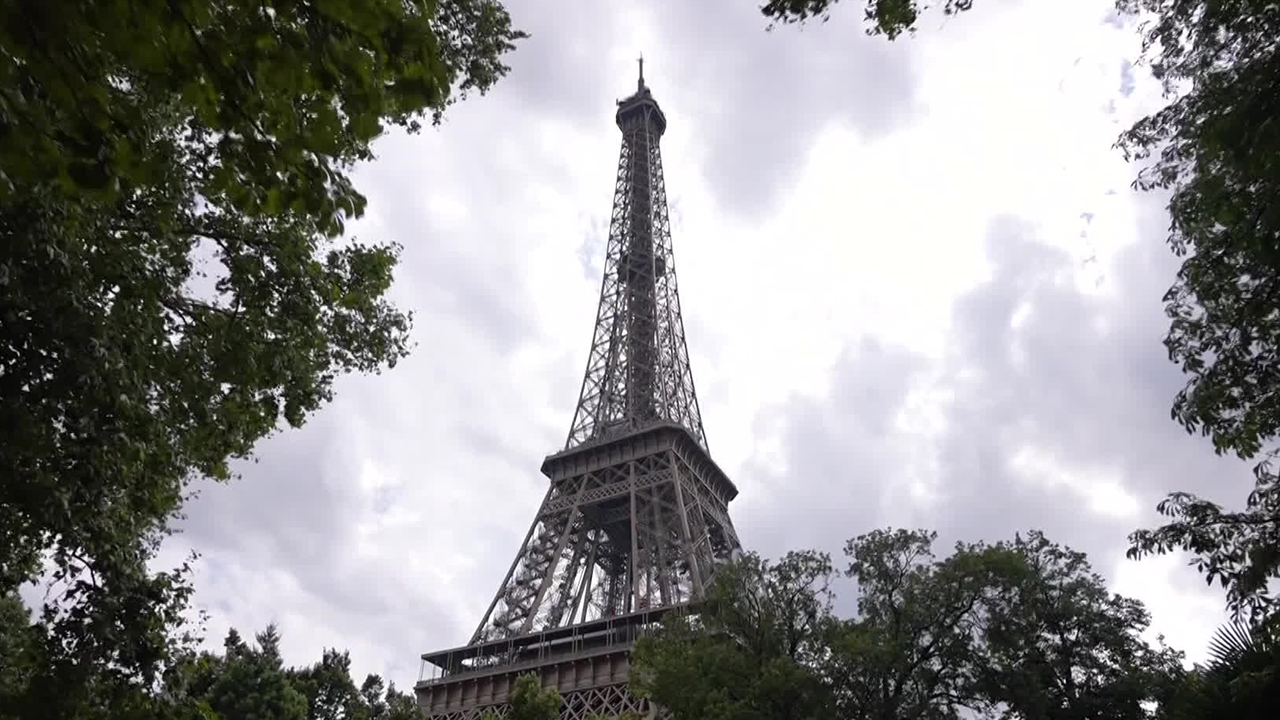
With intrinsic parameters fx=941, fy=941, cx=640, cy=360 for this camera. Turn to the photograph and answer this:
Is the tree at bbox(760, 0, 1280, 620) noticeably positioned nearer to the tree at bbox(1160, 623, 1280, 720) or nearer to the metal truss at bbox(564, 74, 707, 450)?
the tree at bbox(1160, 623, 1280, 720)

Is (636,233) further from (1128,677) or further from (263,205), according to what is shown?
(263,205)

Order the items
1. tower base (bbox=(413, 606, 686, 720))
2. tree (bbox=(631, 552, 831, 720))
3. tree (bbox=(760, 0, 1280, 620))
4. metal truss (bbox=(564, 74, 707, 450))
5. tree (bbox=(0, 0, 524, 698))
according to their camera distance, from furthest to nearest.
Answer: metal truss (bbox=(564, 74, 707, 450)) → tower base (bbox=(413, 606, 686, 720)) → tree (bbox=(631, 552, 831, 720)) → tree (bbox=(760, 0, 1280, 620)) → tree (bbox=(0, 0, 524, 698))

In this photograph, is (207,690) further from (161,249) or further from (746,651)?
(161,249)

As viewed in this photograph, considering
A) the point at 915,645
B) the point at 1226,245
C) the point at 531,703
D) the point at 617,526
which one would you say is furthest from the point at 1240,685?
the point at 617,526

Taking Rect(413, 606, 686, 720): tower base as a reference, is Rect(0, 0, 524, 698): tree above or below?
below

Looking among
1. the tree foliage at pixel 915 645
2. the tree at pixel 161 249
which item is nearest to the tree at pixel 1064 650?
the tree foliage at pixel 915 645

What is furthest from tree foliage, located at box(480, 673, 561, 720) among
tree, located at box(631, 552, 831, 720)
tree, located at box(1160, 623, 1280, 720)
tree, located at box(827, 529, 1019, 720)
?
tree, located at box(1160, 623, 1280, 720)
